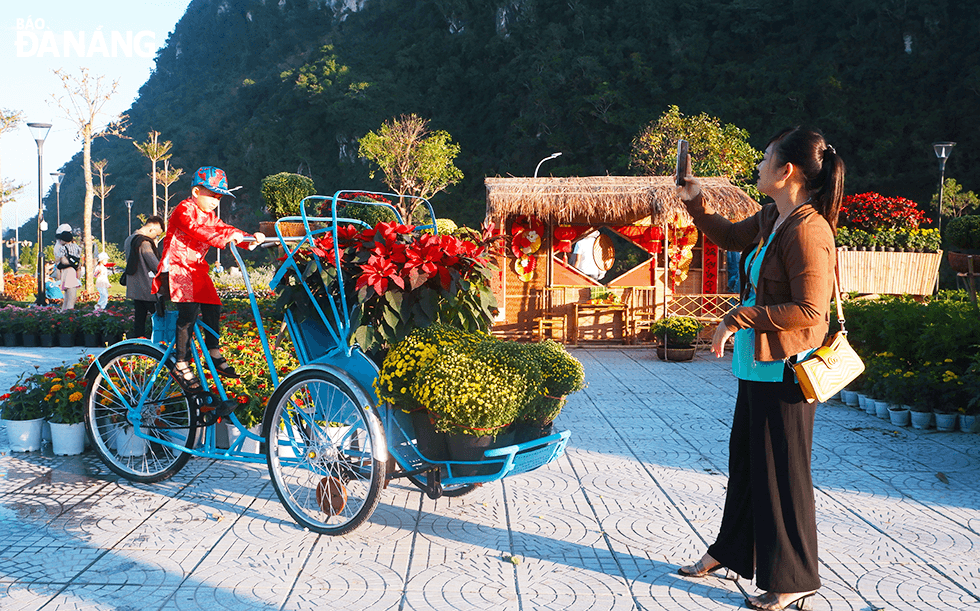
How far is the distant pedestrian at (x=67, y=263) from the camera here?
15.7m

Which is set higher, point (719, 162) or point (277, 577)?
point (719, 162)

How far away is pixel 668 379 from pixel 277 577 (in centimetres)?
743

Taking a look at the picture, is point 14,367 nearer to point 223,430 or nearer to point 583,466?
point 223,430

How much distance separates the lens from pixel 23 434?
5.28 m

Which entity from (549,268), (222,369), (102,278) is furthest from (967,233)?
(102,278)

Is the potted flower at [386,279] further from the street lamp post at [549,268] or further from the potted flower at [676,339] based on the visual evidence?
the street lamp post at [549,268]

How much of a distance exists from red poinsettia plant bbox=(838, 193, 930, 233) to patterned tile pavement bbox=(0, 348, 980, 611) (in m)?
10.6

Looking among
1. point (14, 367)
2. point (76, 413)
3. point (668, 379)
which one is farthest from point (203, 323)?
point (14, 367)

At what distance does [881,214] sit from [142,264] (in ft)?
43.5

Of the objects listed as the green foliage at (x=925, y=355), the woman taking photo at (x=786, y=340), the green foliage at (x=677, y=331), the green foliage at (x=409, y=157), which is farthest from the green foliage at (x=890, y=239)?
the green foliage at (x=409, y=157)

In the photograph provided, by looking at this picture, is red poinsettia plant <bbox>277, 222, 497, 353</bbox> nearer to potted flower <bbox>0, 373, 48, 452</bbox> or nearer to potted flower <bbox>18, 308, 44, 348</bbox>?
potted flower <bbox>0, 373, 48, 452</bbox>

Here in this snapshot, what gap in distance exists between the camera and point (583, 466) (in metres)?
5.29

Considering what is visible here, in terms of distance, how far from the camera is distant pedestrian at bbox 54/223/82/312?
15727mm

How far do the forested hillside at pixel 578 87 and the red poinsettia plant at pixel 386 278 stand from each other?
3930 cm
